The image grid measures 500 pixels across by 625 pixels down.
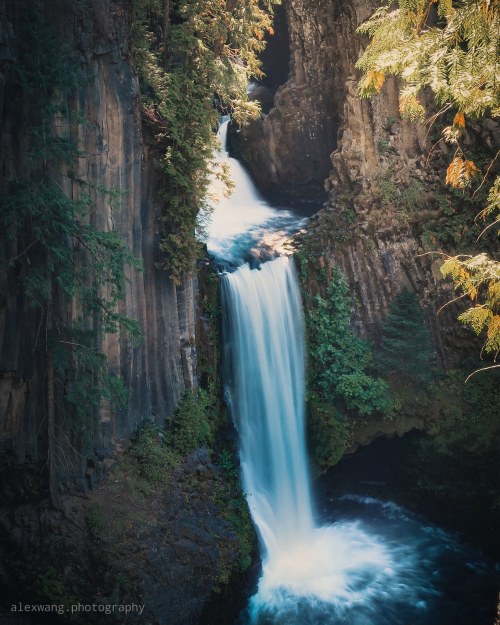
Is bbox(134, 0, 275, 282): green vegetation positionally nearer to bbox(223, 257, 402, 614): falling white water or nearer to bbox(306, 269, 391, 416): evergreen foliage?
bbox(223, 257, 402, 614): falling white water

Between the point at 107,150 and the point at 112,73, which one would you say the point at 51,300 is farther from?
the point at 112,73

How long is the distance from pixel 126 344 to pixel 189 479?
11.3ft

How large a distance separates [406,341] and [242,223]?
7.17 m

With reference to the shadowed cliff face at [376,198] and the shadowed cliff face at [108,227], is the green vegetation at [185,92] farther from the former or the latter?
the shadowed cliff face at [376,198]

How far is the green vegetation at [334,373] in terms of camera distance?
1326cm

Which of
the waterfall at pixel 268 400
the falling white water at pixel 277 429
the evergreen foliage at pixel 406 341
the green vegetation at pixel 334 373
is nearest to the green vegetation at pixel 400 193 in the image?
the evergreen foliage at pixel 406 341

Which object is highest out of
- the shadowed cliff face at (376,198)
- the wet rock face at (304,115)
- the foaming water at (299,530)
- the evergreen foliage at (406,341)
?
the wet rock face at (304,115)

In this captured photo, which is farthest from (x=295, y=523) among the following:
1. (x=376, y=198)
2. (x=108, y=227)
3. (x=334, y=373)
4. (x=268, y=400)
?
(x=376, y=198)

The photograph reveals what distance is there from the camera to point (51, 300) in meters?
7.73

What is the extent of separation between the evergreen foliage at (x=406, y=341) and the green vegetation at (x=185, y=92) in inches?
259

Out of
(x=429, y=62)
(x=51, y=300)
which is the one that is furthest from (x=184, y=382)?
(x=429, y=62)

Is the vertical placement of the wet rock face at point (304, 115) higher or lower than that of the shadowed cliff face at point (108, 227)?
higher

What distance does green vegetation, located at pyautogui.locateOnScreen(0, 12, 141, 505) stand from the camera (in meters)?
6.83

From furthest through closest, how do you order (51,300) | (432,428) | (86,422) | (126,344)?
→ 1. (432,428)
2. (126,344)
3. (86,422)
4. (51,300)
